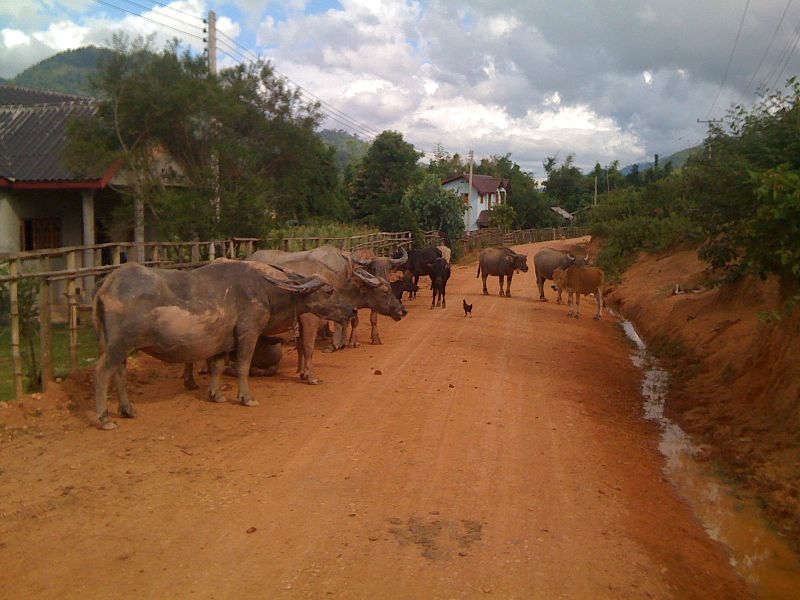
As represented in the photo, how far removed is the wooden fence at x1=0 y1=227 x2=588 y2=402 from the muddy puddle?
7.38m

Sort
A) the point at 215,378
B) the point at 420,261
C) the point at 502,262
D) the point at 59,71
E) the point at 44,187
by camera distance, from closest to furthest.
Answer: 1. the point at 215,378
2. the point at 44,187
3. the point at 420,261
4. the point at 502,262
5. the point at 59,71

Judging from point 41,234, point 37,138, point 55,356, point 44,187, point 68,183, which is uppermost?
point 37,138

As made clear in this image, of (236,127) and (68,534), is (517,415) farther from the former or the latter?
(236,127)

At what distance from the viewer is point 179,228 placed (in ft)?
52.4

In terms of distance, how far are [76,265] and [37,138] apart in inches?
378

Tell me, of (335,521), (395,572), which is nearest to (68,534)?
(335,521)

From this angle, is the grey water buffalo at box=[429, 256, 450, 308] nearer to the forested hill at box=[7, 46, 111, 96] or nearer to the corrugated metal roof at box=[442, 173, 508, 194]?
the corrugated metal roof at box=[442, 173, 508, 194]

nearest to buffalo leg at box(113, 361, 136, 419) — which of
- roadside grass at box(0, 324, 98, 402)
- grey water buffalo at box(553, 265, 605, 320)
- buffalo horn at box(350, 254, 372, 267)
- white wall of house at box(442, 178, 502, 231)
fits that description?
roadside grass at box(0, 324, 98, 402)

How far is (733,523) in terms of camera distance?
21.7 ft

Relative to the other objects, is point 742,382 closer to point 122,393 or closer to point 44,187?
point 122,393

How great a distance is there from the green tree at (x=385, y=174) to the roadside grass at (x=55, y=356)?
30.0 meters

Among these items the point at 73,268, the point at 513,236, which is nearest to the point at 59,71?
the point at 513,236

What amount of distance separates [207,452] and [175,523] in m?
1.74

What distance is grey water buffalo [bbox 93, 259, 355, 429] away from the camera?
791cm
